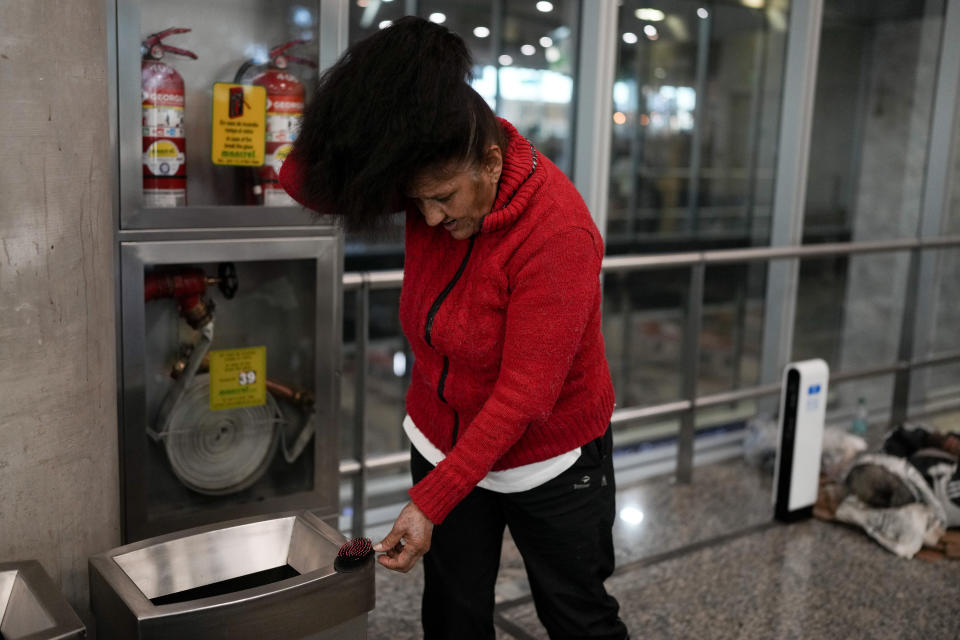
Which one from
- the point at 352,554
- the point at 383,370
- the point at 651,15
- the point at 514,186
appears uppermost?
the point at 651,15

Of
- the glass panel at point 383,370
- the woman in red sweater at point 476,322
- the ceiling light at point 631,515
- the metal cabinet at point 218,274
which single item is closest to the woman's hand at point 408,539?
the woman in red sweater at point 476,322

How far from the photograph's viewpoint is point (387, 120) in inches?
45.3

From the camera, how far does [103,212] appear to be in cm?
152

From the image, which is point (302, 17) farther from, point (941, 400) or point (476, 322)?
point (941, 400)

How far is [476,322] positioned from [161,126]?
841 mm

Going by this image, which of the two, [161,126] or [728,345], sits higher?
[161,126]

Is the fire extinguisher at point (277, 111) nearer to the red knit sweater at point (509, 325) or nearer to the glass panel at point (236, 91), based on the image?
the glass panel at point (236, 91)

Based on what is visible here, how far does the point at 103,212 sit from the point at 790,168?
317 centimetres

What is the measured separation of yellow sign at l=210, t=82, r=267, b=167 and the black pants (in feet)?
2.52

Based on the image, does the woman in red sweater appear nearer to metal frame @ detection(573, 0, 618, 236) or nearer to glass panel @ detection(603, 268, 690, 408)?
metal frame @ detection(573, 0, 618, 236)

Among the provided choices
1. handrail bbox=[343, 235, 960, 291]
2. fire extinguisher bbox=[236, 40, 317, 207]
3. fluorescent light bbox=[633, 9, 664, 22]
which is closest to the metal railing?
handrail bbox=[343, 235, 960, 291]

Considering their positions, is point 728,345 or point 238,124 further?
point 728,345

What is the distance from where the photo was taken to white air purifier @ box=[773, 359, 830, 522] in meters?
2.92

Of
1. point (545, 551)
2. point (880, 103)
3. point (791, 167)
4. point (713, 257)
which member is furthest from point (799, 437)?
point (880, 103)
